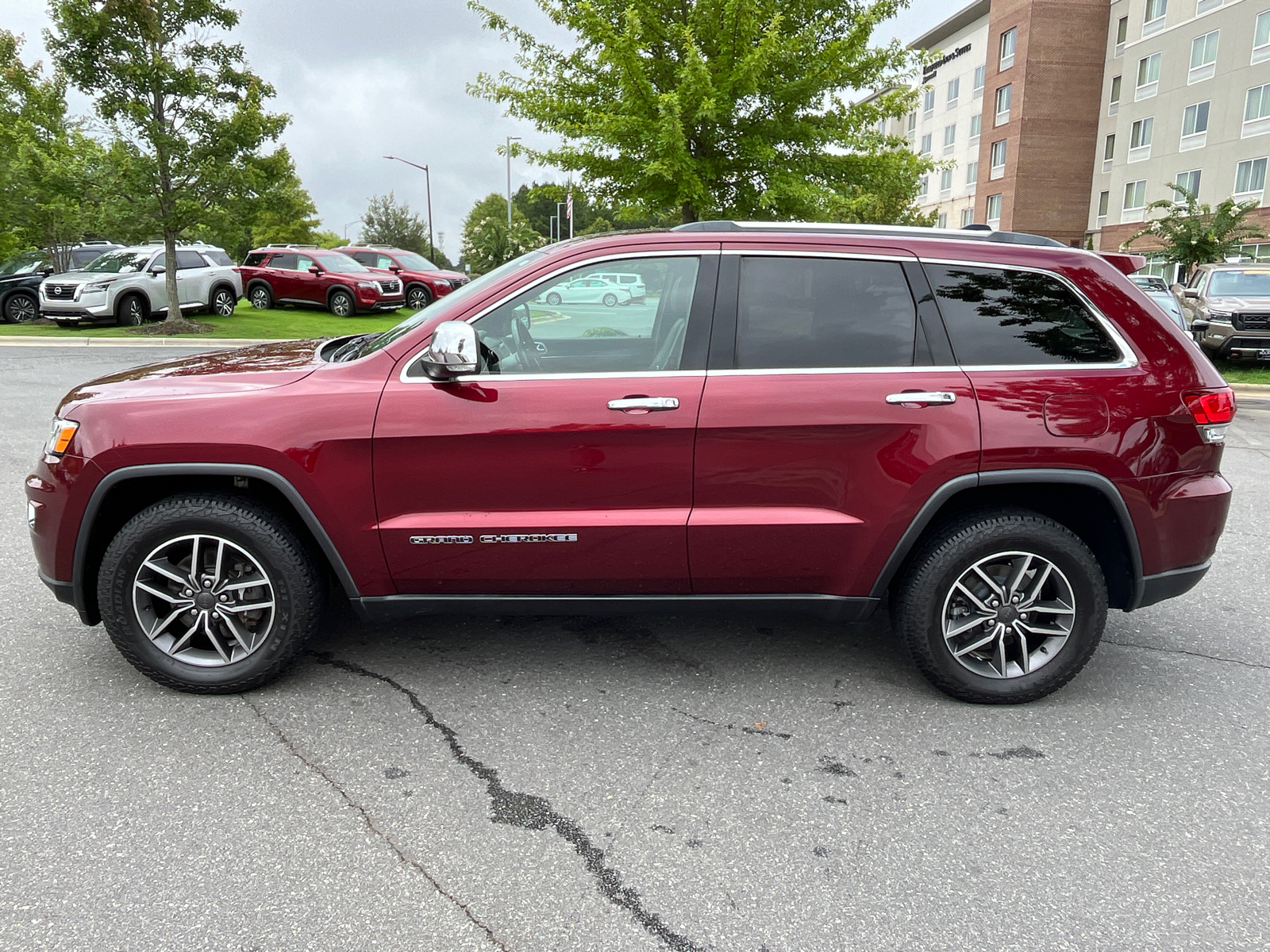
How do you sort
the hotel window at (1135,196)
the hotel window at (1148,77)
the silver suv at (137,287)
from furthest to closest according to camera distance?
the hotel window at (1135,196)
the hotel window at (1148,77)
the silver suv at (137,287)

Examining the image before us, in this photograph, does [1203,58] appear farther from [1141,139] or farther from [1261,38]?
[1141,139]

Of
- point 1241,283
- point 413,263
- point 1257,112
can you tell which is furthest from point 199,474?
point 1257,112

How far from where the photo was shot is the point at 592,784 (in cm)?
303

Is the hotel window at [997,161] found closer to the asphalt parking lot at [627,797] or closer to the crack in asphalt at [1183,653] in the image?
the crack in asphalt at [1183,653]

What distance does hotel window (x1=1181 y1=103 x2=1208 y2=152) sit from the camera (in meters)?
38.4

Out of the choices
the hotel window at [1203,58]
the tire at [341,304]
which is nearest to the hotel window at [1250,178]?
the hotel window at [1203,58]

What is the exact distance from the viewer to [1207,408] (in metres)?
3.52

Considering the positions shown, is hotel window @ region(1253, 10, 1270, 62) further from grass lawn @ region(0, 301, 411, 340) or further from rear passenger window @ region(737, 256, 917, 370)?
rear passenger window @ region(737, 256, 917, 370)

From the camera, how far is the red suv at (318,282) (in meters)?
22.8

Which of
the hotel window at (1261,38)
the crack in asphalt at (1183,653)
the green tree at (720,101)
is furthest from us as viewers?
the hotel window at (1261,38)

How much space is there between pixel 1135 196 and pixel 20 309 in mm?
43962

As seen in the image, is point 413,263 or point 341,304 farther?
point 413,263

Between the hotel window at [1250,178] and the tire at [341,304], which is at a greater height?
the hotel window at [1250,178]

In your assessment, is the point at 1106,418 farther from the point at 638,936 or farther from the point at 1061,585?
the point at 638,936
